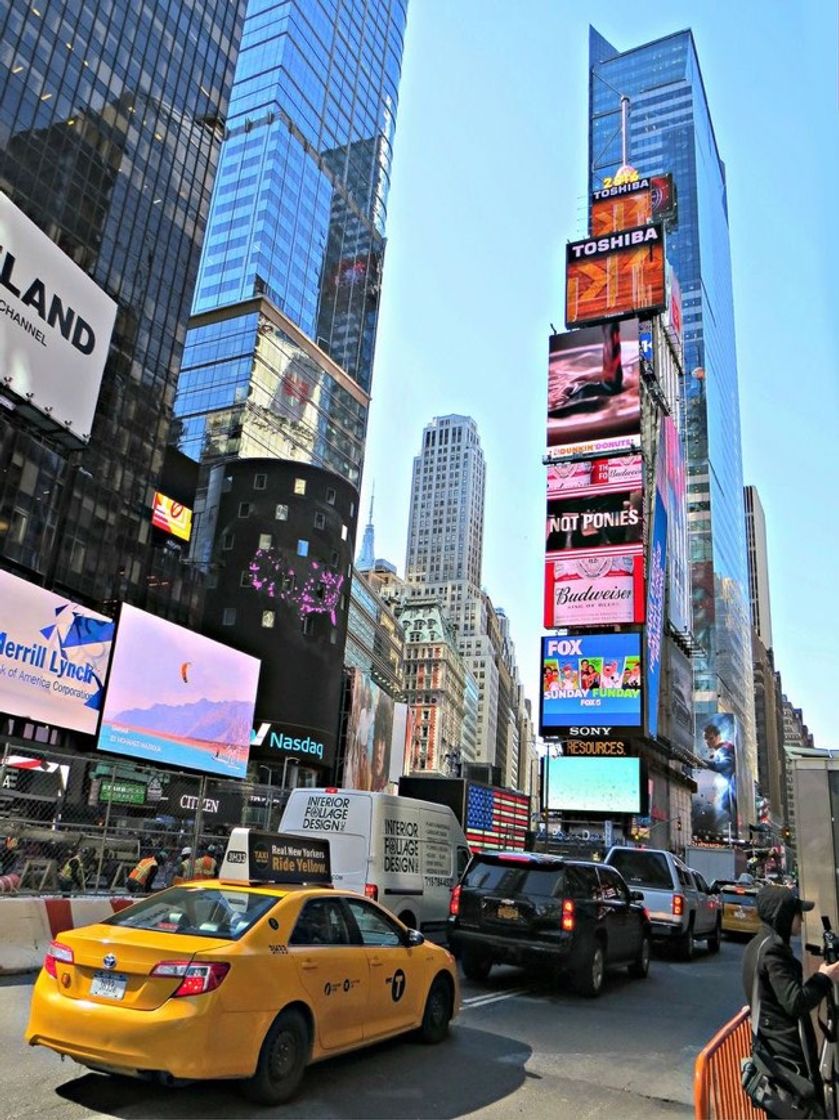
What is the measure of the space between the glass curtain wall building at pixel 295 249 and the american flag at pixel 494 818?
4607cm

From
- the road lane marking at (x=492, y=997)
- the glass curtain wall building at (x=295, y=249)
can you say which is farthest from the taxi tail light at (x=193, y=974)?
the glass curtain wall building at (x=295, y=249)

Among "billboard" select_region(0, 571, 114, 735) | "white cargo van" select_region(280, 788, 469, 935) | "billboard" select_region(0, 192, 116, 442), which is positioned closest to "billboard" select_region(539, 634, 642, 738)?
"billboard" select_region(0, 571, 114, 735)

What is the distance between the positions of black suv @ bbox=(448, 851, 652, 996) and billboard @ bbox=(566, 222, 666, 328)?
78.0 meters

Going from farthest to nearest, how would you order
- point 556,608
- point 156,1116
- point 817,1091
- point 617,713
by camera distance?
point 556,608, point 617,713, point 156,1116, point 817,1091

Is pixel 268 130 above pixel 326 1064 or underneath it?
above

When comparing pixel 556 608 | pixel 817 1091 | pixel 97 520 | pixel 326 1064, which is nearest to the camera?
pixel 817 1091

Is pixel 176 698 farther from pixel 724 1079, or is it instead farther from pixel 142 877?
pixel 724 1079

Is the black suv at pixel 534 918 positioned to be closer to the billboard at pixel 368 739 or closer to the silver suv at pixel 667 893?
the silver suv at pixel 667 893

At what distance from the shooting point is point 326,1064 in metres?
6.77

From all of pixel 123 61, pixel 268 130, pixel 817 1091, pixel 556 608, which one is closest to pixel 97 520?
pixel 123 61

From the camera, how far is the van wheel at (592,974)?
36.1 ft

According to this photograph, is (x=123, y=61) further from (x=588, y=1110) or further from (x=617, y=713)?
(x=588, y=1110)

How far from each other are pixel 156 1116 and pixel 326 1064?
180 centimetres

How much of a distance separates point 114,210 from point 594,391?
139 feet
